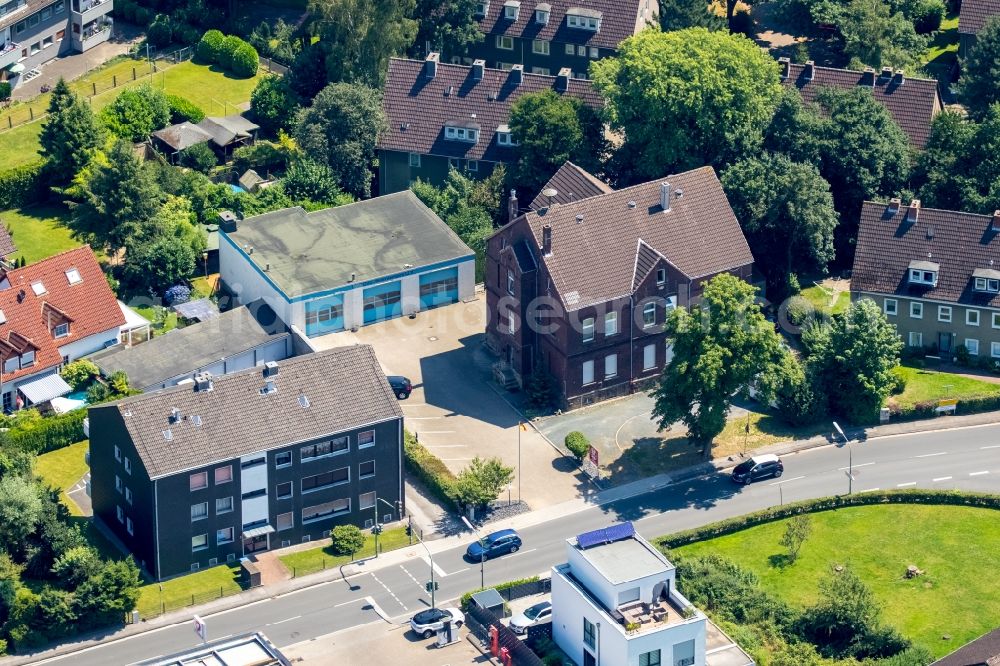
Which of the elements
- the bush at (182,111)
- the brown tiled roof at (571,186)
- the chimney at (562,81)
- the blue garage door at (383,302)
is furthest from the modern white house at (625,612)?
the bush at (182,111)

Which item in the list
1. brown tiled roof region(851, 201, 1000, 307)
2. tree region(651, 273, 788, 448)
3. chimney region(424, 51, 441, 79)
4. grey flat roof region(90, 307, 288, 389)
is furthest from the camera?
chimney region(424, 51, 441, 79)

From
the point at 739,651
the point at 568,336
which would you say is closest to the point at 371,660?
the point at 739,651

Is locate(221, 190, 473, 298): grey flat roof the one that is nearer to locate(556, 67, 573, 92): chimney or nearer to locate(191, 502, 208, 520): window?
locate(556, 67, 573, 92): chimney

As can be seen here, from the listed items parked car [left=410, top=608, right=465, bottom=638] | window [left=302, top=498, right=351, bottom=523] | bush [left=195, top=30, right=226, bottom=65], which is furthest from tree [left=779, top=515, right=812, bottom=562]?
bush [left=195, top=30, right=226, bottom=65]

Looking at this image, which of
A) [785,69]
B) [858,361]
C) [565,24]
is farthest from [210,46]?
[858,361]

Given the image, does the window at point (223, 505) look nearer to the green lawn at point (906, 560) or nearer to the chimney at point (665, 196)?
the green lawn at point (906, 560)
